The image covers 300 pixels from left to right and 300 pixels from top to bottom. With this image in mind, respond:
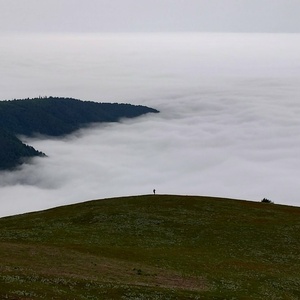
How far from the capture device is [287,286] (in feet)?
177

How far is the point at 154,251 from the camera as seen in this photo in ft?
214

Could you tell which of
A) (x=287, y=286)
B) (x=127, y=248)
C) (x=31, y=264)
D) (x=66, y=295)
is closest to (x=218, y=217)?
(x=127, y=248)

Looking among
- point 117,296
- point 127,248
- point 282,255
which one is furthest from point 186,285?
point 282,255

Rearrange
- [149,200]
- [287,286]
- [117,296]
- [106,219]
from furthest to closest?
[149,200] → [106,219] → [287,286] → [117,296]

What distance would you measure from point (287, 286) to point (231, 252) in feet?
50.9

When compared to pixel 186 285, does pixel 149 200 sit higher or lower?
higher

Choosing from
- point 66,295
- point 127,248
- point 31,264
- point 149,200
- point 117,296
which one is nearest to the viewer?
point 66,295

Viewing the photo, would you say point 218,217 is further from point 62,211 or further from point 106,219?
point 62,211

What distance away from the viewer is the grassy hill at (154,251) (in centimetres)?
4322

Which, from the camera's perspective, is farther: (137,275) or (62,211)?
(62,211)

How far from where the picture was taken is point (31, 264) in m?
A: 48.2

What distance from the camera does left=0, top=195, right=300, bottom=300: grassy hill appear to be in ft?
142

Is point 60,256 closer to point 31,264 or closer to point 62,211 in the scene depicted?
point 31,264

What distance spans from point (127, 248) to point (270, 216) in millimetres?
39472
